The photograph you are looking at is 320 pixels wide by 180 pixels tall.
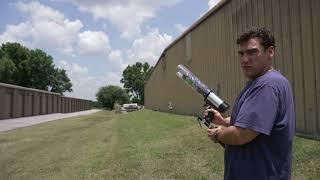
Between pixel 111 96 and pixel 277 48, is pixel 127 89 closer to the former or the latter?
pixel 111 96

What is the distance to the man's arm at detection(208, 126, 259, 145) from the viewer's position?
3.31 meters

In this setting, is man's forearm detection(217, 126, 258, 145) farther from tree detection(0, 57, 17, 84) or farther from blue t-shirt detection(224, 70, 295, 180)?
tree detection(0, 57, 17, 84)

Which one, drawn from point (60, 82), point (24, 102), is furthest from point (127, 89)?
point (24, 102)

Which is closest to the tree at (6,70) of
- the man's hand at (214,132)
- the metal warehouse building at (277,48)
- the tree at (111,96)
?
the tree at (111,96)

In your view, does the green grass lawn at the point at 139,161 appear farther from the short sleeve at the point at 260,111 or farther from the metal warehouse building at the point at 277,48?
the short sleeve at the point at 260,111

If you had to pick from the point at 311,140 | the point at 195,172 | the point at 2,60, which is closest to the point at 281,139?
the point at 195,172

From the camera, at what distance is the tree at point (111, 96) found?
512 feet

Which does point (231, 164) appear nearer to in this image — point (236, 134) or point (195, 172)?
point (236, 134)

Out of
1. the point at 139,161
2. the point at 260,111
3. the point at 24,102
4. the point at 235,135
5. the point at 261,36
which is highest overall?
the point at 24,102

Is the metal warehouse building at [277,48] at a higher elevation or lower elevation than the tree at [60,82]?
lower

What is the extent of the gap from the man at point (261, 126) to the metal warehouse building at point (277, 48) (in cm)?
807

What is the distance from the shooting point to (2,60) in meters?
101

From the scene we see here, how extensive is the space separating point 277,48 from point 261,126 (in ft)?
34.0

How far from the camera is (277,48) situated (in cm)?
1329
